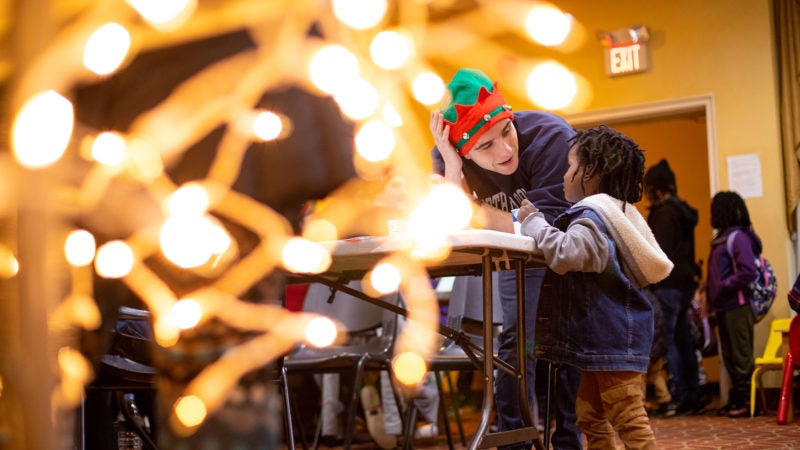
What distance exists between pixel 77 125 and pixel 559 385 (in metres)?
1.61

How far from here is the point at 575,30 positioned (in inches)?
239

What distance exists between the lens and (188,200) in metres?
0.79

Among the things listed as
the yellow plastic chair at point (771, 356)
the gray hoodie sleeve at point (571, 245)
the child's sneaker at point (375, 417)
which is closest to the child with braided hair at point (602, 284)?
the gray hoodie sleeve at point (571, 245)

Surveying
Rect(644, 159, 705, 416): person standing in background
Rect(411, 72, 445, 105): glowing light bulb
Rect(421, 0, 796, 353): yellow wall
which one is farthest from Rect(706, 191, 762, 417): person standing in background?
Rect(411, 72, 445, 105): glowing light bulb

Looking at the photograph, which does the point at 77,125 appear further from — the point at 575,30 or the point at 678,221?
the point at 575,30

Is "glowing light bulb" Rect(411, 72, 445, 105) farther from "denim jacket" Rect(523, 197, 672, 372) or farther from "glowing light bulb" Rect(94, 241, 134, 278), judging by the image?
"glowing light bulb" Rect(94, 241, 134, 278)

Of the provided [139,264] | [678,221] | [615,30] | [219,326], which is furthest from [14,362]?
[615,30]

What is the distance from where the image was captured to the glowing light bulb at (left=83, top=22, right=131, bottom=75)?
59 cm

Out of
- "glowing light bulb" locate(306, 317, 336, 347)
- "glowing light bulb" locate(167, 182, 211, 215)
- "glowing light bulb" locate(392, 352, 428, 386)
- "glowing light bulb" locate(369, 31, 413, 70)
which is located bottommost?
"glowing light bulb" locate(392, 352, 428, 386)

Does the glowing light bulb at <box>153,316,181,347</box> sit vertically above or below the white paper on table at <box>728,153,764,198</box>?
below

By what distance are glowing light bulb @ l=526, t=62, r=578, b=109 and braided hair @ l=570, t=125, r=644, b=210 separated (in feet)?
13.6

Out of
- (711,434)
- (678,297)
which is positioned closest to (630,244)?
(711,434)

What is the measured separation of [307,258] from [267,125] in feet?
3.08

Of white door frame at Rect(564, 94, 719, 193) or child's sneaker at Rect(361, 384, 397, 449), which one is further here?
white door frame at Rect(564, 94, 719, 193)
